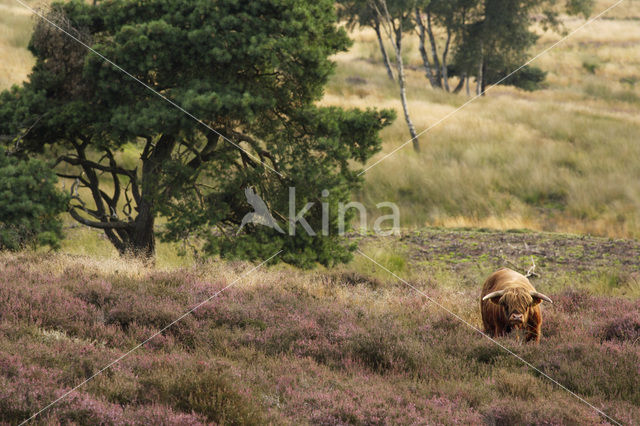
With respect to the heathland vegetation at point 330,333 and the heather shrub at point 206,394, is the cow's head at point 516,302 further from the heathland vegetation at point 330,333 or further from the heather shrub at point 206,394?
the heather shrub at point 206,394

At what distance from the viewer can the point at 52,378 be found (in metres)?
4.21

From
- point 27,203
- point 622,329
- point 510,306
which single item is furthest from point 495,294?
point 27,203

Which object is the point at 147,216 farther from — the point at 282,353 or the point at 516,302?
the point at 516,302

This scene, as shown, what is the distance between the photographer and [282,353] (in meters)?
5.29

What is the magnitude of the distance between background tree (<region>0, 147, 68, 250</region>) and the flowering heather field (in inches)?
25.3

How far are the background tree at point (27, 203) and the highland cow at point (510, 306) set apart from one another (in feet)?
20.1

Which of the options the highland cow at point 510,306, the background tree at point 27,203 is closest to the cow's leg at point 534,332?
the highland cow at point 510,306

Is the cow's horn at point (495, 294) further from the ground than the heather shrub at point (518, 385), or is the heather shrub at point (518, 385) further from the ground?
the cow's horn at point (495, 294)

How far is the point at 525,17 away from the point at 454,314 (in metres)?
28.3

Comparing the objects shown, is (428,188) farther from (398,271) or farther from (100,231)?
(100,231)

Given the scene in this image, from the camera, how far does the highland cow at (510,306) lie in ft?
18.2

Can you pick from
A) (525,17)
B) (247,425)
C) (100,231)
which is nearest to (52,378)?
(247,425)

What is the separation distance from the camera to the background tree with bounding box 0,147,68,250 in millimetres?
8336

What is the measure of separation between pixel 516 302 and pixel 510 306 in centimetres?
7
